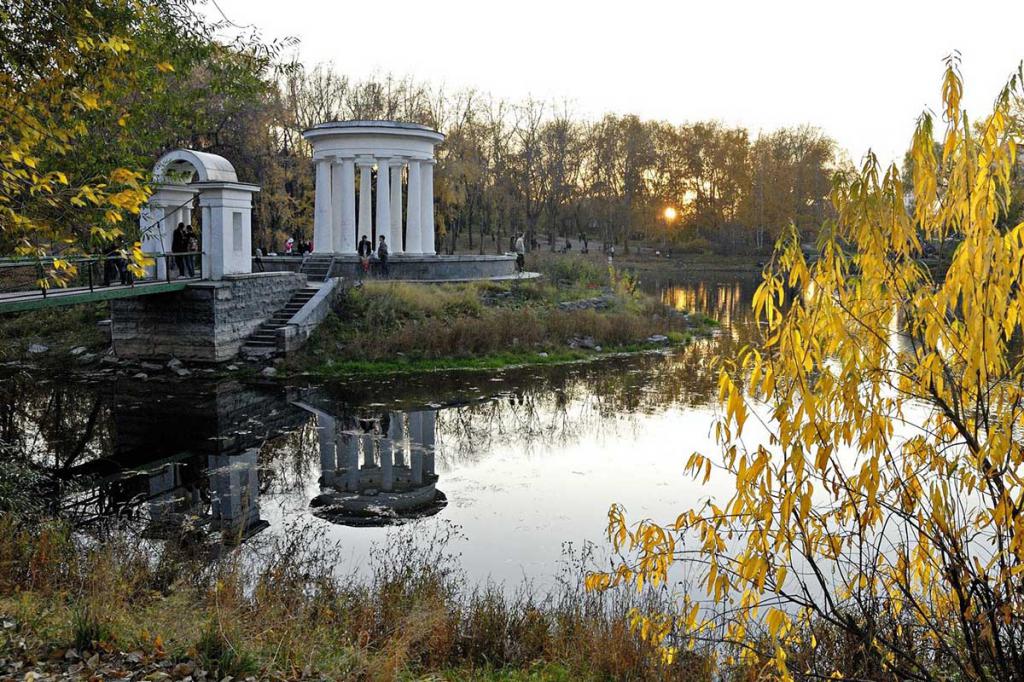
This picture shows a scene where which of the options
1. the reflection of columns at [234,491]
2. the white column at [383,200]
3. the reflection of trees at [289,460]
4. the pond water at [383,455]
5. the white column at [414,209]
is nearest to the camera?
the reflection of columns at [234,491]

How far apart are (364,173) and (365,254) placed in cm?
381

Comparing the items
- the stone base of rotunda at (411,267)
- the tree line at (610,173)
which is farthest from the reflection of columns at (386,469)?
the tree line at (610,173)

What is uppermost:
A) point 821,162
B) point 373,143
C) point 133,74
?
point 821,162

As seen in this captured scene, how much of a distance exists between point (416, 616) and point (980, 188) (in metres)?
5.10

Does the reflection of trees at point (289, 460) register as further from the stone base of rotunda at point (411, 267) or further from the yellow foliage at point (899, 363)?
the stone base of rotunda at point (411, 267)

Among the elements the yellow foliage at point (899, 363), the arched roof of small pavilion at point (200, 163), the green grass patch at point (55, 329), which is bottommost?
the green grass patch at point (55, 329)

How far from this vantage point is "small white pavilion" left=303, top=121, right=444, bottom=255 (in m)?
28.9

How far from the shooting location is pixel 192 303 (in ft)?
68.5

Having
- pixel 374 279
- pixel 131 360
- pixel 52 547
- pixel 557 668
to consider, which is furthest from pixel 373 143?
pixel 557 668

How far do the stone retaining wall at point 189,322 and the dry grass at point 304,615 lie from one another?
12325 mm

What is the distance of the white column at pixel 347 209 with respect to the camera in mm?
29531

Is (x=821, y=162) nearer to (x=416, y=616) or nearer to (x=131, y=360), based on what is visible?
(x=131, y=360)

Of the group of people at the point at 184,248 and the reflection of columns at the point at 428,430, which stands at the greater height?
the group of people at the point at 184,248

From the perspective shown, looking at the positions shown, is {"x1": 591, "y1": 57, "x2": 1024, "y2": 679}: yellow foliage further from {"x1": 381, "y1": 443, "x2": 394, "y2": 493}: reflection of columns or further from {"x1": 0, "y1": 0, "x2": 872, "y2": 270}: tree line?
{"x1": 381, "y1": 443, "x2": 394, "y2": 493}: reflection of columns
